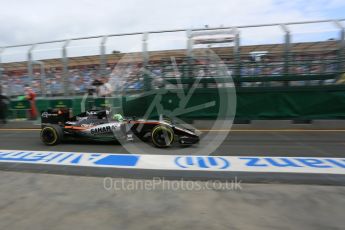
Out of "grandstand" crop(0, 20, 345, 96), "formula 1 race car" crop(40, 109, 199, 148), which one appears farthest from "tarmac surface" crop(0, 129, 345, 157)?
"grandstand" crop(0, 20, 345, 96)

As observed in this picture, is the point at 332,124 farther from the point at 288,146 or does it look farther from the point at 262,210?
the point at 262,210

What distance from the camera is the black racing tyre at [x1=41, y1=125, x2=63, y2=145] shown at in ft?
29.1

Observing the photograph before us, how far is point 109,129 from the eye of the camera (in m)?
8.51

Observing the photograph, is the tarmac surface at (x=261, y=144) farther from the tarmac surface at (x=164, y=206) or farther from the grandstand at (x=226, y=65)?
the grandstand at (x=226, y=65)

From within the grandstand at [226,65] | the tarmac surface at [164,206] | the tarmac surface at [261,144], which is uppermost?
the grandstand at [226,65]

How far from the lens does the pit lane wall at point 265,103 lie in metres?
12.7

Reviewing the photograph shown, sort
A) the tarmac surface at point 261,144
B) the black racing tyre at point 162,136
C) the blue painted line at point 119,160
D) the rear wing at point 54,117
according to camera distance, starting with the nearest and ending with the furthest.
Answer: the blue painted line at point 119,160 → the tarmac surface at point 261,144 → the black racing tyre at point 162,136 → the rear wing at point 54,117

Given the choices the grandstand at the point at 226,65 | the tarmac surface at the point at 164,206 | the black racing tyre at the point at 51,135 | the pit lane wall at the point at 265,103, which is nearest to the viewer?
the tarmac surface at the point at 164,206

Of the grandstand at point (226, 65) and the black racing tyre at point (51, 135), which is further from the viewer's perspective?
the grandstand at point (226, 65)

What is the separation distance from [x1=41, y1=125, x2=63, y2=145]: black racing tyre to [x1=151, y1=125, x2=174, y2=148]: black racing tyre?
2448 millimetres

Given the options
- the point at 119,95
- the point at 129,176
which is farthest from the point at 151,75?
the point at 129,176

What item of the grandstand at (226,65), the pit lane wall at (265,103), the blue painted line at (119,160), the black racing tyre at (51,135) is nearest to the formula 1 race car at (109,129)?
the black racing tyre at (51,135)

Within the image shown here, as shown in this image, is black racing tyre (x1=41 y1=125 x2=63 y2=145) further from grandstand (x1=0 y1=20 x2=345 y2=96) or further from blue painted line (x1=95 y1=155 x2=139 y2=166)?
grandstand (x1=0 y1=20 x2=345 y2=96)

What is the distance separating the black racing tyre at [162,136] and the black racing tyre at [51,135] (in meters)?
2.45
